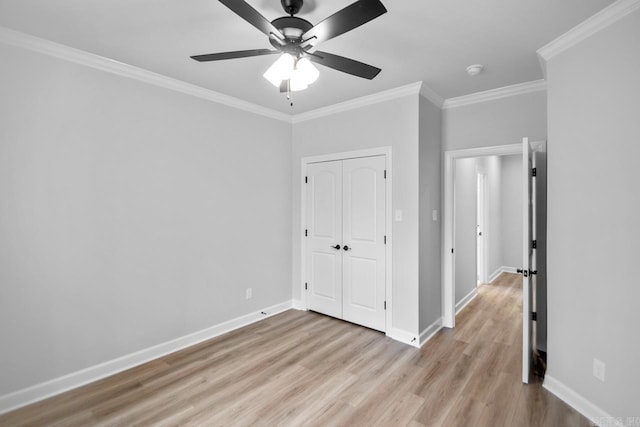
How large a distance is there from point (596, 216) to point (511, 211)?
17.6 ft

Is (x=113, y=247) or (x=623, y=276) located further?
(x=113, y=247)

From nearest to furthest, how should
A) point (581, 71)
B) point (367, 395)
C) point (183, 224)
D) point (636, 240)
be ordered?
point (636, 240), point (581, 71), point (367, 395), point (183, 224)

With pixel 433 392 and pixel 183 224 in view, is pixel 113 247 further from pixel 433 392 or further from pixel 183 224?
pixel 433 392

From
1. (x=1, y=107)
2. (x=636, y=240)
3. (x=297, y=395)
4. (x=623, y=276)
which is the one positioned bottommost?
(x=297, y=395)

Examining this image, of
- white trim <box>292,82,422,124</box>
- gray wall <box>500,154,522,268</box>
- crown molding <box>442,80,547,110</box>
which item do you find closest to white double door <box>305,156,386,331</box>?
white trim <box>292,82,422,124</box>

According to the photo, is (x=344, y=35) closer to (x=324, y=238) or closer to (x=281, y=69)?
(x=281, y=69)

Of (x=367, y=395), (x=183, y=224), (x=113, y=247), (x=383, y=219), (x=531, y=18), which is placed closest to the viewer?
(x=531, y=18)

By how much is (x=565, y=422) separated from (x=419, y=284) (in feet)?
4.83

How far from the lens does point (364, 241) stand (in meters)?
3.64

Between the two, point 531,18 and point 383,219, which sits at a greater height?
point 531,18

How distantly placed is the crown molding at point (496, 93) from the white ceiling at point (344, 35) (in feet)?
0.35

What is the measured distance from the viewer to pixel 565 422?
2.03 m

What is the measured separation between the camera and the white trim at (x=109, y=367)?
222 cm

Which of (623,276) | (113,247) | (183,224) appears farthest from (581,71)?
(113,247)
